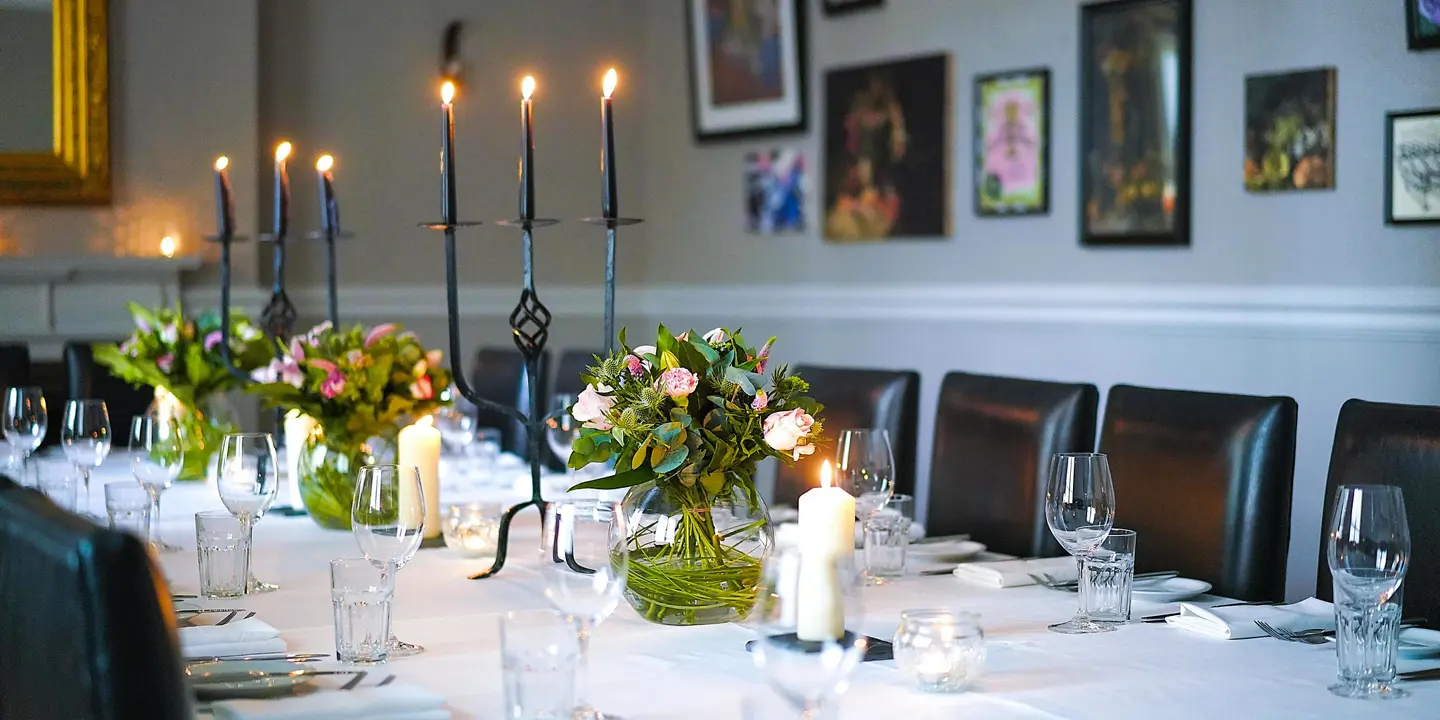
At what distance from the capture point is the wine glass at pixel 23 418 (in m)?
2.58

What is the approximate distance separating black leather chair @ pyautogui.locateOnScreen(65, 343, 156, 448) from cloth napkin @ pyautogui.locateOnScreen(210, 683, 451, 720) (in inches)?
116

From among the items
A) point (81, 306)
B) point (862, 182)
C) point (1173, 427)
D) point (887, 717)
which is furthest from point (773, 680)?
point (81, 306)

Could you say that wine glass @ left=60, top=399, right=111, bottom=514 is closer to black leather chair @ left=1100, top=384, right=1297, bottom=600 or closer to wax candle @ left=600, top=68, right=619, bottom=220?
wax candle @ left=600, top=68, right=619, bottom=220

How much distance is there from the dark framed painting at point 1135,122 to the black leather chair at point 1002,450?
57.8 inches

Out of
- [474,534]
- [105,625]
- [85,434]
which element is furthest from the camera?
[85,434]

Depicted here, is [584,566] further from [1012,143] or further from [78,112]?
[78,112]

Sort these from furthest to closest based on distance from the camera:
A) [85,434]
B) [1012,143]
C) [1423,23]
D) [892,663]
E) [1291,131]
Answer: [1012,143], [1291,131], [1423,23], [85,434], [892,663]

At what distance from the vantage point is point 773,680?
1174mm

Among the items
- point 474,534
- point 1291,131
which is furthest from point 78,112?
point 1291,131

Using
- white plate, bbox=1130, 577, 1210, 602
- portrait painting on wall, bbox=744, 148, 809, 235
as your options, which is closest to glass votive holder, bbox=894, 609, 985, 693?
white plate, bbox=1130, 577, 1210, 602

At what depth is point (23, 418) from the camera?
2.58m

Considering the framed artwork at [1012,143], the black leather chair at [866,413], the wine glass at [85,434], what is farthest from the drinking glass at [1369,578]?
the framed artwork at [1012,143]

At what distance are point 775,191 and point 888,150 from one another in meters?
0.60

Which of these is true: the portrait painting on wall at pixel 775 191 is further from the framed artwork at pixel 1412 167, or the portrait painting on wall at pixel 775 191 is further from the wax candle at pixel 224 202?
the wax candle at pixel 224 202
